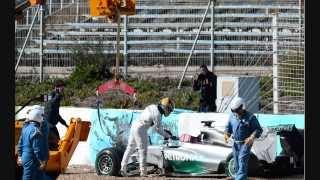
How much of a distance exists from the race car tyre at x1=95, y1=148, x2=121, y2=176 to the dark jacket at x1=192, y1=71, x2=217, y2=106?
4138 mm

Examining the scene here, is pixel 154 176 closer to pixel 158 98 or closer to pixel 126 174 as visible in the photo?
pixel 126 174

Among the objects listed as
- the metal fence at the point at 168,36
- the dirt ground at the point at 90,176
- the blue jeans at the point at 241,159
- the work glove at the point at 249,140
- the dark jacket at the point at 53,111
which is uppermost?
the metal fence at the point at 168,36

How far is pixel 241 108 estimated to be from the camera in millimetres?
14914

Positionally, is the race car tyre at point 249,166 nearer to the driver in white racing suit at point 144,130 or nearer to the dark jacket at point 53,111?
the driver in white racing suit at point 144,130

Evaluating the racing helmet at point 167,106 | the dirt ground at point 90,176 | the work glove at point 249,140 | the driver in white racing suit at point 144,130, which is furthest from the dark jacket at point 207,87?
the work glove at point 249,140

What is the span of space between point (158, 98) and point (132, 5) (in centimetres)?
351

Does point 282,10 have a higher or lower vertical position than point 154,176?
higher

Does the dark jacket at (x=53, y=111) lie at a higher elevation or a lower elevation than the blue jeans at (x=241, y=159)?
higher

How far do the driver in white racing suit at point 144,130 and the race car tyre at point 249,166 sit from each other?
1.26 meters

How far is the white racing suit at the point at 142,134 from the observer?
→ 17.0 metres

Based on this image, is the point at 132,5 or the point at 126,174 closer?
the point at 126,174

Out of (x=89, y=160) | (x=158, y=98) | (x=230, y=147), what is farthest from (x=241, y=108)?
(x=158, y=98)

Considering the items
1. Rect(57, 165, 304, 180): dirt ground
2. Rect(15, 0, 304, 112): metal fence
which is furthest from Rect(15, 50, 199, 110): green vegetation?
Rect(57, 165, 304, 180): dirt ground

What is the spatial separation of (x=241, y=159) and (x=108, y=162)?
3.62 m
